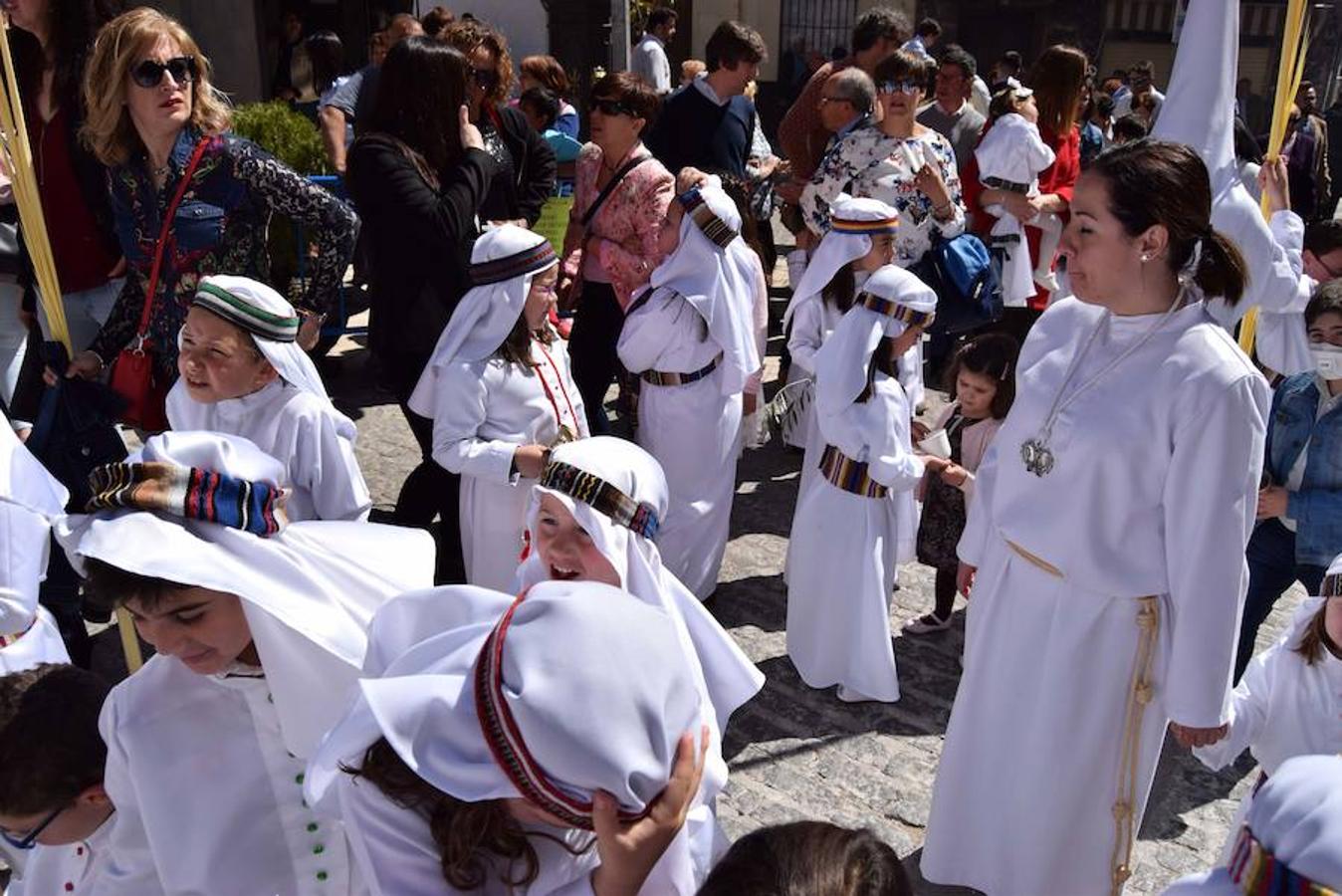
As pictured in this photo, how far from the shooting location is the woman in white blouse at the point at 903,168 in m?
6.30

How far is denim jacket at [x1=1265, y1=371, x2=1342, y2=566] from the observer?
374 centimetres

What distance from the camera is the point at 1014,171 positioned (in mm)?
7277

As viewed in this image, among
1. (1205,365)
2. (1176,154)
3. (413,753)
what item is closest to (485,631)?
(413,753)

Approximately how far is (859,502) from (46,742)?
277cm

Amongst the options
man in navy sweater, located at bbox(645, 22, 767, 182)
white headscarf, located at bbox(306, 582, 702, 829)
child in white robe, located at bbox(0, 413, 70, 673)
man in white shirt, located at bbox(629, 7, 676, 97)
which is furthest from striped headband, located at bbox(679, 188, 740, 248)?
man in white shirt, located at bbox(629, 7, 676, 97)

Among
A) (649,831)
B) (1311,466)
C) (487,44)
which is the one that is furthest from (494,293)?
(487,44)

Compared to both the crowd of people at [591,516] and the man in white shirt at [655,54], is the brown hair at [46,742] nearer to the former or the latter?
the crowd of people at [591,516]

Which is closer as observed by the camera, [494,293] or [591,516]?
[591,516]

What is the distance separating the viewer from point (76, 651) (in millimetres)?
4211

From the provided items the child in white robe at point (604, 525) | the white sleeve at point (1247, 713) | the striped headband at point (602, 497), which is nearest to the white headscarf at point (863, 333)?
the child in white robe at point (604, 525)

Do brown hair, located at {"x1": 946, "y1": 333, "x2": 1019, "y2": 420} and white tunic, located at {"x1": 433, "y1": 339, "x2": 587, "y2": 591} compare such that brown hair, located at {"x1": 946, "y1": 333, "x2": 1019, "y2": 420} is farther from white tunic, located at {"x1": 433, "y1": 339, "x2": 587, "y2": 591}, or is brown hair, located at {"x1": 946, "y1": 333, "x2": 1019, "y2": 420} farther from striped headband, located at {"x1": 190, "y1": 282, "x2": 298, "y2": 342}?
striped headband, located at {"x1": 190, "y1": 282, "x2": 298, "y2": 342}

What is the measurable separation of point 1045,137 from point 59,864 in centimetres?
694

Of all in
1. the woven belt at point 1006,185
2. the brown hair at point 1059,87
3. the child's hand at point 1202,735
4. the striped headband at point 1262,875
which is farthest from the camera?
the brown hair at point 1059,87

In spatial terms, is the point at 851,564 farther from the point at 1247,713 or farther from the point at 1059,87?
the point at 1059,87
